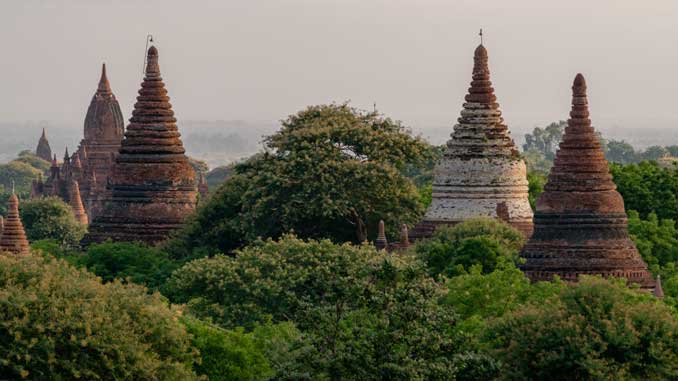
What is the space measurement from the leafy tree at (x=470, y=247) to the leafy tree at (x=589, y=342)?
1187 centimetres

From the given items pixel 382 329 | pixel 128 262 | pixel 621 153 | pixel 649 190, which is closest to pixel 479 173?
pixel 649 190

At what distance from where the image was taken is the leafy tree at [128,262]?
61375mm

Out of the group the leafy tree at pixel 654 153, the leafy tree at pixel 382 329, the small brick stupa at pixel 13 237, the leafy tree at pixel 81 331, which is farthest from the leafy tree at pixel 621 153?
the leafy tree at pixel 81 331

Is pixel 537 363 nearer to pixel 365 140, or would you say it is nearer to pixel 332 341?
pixel 332 341

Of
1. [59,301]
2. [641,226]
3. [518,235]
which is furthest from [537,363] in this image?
[641,226]

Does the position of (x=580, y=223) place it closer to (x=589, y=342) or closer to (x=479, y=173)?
(x=479, y=173)

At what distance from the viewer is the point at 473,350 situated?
40969 mm

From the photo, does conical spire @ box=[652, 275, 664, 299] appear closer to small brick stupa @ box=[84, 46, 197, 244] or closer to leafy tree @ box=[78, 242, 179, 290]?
leafy tree @ box=[78, 242, 179, 290]

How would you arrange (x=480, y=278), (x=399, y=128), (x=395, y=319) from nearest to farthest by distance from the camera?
(x=395, y=319) < (x=480, y=278) < (x=399, y=128)

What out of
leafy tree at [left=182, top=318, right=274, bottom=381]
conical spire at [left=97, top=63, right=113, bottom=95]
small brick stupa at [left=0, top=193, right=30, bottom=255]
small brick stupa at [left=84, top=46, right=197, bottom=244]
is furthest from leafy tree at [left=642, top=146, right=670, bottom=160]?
leafy tree at [left=182, top=318, right=274, bottom=381]

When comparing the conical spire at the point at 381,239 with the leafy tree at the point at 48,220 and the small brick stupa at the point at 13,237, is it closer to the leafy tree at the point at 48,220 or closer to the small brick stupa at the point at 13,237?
the small brick stupa at the point at 13,237

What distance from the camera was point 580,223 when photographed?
183 feet

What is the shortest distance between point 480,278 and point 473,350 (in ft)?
23.3

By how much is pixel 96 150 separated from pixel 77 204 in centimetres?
661
